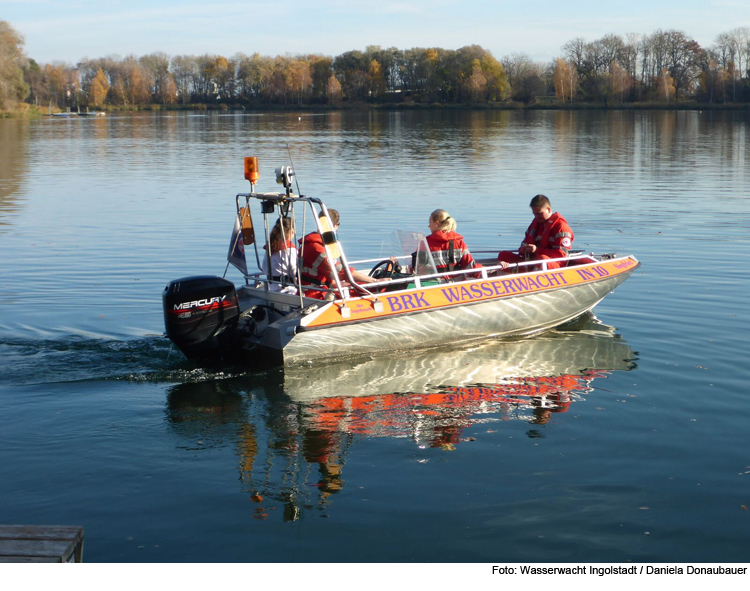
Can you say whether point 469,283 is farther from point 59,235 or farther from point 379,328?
point 59,235

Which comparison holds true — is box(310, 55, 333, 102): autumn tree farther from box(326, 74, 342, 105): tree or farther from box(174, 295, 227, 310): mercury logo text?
box(174, 295, 227, 310): mercury logo text

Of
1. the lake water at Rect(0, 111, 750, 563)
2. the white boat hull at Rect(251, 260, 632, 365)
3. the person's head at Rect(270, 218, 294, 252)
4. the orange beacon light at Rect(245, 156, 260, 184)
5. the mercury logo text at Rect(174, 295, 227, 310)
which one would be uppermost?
the orange beacon light at Rect(245, 156, 260, 184)

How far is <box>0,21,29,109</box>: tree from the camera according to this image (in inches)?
3364

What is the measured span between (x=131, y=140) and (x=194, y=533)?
154 ft

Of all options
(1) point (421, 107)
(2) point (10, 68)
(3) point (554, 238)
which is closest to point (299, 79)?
(1) point (421, 107)

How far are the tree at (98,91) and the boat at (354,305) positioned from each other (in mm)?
147715

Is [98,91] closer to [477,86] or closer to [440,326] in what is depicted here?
[477,86]

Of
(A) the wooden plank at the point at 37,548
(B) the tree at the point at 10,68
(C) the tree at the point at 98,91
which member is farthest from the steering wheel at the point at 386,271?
(C) the tree at the point at 98,91

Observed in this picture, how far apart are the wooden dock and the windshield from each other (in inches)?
219

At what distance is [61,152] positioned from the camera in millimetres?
38156

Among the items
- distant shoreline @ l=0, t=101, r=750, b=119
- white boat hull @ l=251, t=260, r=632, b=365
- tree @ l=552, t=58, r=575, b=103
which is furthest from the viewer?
tree @ l=552, t=58, r=575, b=103

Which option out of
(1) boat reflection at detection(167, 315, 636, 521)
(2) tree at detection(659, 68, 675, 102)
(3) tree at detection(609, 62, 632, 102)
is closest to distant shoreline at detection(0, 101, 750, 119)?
(3) tree at detection(609, 62, 632, 102)

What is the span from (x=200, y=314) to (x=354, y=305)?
148cm

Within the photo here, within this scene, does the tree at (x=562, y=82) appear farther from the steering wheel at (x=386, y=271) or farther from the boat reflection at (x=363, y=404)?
the boat reflection at (x=363, y=404)
